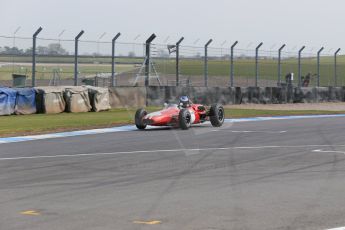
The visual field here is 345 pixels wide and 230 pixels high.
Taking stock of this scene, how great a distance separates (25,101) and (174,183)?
18.4 meters

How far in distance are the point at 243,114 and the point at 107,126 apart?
851cm

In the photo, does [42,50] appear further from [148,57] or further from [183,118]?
[183,118]

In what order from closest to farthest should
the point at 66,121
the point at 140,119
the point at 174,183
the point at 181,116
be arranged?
the point at 174,183 < the point at 181,116 < the point at 140,119 < the point at 66,121

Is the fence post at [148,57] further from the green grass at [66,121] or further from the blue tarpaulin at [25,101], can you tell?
the blue tarpaulin at [25,101]

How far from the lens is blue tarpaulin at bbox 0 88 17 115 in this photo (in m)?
26.1

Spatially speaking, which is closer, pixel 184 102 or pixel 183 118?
pixel 183 118

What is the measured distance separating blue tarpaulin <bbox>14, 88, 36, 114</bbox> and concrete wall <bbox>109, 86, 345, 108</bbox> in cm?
405

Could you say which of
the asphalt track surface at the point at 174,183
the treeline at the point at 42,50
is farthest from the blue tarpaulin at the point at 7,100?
the asphalt track surface at the point at 174,183

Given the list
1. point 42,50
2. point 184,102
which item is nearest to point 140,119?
point 184,102

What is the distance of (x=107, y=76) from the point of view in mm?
36031

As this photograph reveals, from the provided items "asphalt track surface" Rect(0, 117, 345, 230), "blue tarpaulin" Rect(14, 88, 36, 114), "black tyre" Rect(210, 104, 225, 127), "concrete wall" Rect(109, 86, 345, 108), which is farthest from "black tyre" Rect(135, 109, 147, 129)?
"concrete wall" Rect(109, 86, 345, 108)

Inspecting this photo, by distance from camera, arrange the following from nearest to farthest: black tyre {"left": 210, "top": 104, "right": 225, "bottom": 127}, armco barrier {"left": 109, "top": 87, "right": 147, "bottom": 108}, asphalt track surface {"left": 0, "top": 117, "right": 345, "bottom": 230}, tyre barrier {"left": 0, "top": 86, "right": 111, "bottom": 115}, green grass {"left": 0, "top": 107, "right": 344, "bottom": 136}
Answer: asphalt track surface {"left": 0, "top": 117, "right": 345, "bottom": 230} < green grass {"left": 0, "top": 107, "right": 344, "bottom": 136} < black tyre {"left": 210, "top": 104, "right": 225, "bottom": 127} < tyre barrier {"left": 0, "top": 86, "right": 111, "bottom": 115} < armco barrier {"left": 109, "top": 87, "right": 147, "bottom": 108}

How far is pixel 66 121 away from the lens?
23.8 m

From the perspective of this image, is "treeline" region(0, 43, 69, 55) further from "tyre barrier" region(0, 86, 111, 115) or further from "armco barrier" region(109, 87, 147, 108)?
"armco barrier" region(109, 87, 147, 108)
